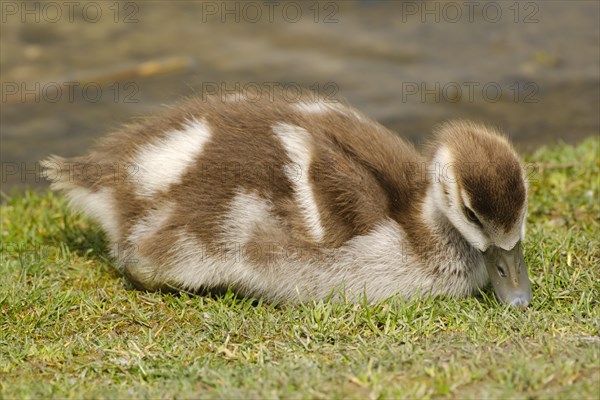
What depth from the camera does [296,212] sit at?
Result: 4.89 metres

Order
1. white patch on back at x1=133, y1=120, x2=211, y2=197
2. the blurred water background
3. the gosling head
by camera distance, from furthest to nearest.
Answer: the blurred water background → white patch on back at x1=133, y1=120, x2=211, y2=197 → the gosling head

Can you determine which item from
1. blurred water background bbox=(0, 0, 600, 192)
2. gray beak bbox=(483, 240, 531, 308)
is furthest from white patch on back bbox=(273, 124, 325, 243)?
blurred water background bbox=(0, 0, 600, 192)

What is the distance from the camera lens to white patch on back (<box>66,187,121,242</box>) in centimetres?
516

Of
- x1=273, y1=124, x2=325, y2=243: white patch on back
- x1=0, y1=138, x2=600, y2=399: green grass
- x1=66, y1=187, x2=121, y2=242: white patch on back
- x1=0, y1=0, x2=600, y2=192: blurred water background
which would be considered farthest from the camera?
x1=0, y1=0, x2=600, y2=192: blurred water background

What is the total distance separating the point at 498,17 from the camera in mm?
Answer: 10992

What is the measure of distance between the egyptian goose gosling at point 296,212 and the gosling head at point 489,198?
0.05ft

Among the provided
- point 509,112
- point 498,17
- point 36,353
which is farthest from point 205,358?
point 498,17

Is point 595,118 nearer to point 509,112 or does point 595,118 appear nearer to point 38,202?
point 509,112

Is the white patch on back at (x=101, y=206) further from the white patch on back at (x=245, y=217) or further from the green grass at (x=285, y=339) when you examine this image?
the white patch on back at (x=245, y=217)

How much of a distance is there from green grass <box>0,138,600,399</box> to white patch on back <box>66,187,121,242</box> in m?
0.30

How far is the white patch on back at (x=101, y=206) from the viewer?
516cm

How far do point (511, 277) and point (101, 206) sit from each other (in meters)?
2.16

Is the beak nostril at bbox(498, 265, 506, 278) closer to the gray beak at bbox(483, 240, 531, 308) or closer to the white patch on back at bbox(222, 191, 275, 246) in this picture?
the gray beak at bbox(483, 240, 531, 308)

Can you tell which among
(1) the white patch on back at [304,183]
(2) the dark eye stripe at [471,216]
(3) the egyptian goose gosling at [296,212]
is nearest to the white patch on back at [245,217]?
(3) the egyptian goose gosling at [296,212]
